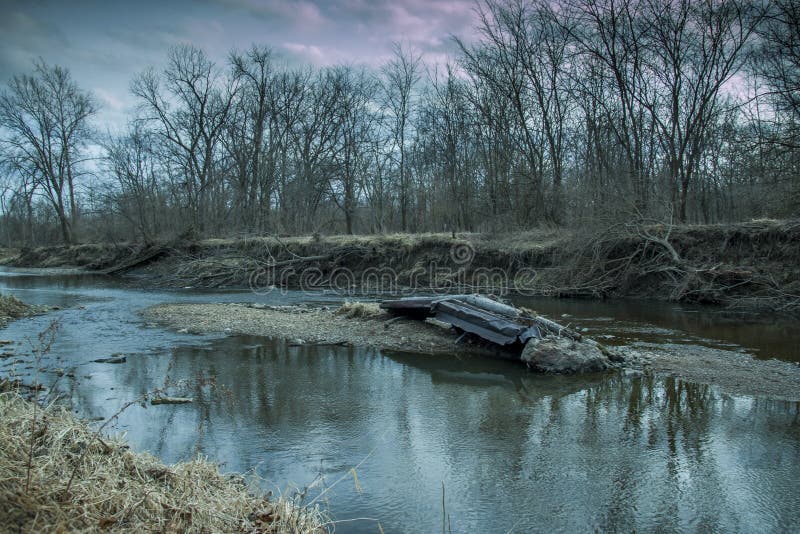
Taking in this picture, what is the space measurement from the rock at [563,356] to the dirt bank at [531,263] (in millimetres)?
8773

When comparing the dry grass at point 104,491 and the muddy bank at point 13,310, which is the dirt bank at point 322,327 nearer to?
the muddy bank at point 13,310

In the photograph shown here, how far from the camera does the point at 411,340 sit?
1073 centimetres

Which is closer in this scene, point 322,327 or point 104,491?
point 104,491

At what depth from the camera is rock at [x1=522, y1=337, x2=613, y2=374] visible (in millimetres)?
8469

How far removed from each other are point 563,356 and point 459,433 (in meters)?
3.36

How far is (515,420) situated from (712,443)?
2183 millimetres

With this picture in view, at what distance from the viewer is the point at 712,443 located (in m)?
5.61

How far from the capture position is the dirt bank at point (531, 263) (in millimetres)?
15680

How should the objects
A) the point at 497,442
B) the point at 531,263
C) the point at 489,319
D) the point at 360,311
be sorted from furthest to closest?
the point at 531,263 → the point at 360,311 → the point at 489,319 → the point at 497,442

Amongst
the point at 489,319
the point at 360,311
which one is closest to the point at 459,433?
the point at 489,319

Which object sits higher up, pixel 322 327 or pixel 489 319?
pixel 489 319

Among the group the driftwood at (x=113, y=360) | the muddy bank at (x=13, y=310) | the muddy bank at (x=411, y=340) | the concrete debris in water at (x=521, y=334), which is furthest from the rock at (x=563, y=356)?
the muddy bank at (x=13, y=310)

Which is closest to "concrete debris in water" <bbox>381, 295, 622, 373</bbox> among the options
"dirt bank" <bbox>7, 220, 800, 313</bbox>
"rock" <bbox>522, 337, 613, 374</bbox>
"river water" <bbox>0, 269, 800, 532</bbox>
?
"rock" <bbox>522, 337, 613, 374</bbox>

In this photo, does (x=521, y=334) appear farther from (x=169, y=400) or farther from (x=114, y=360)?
(x=114, y=360)
